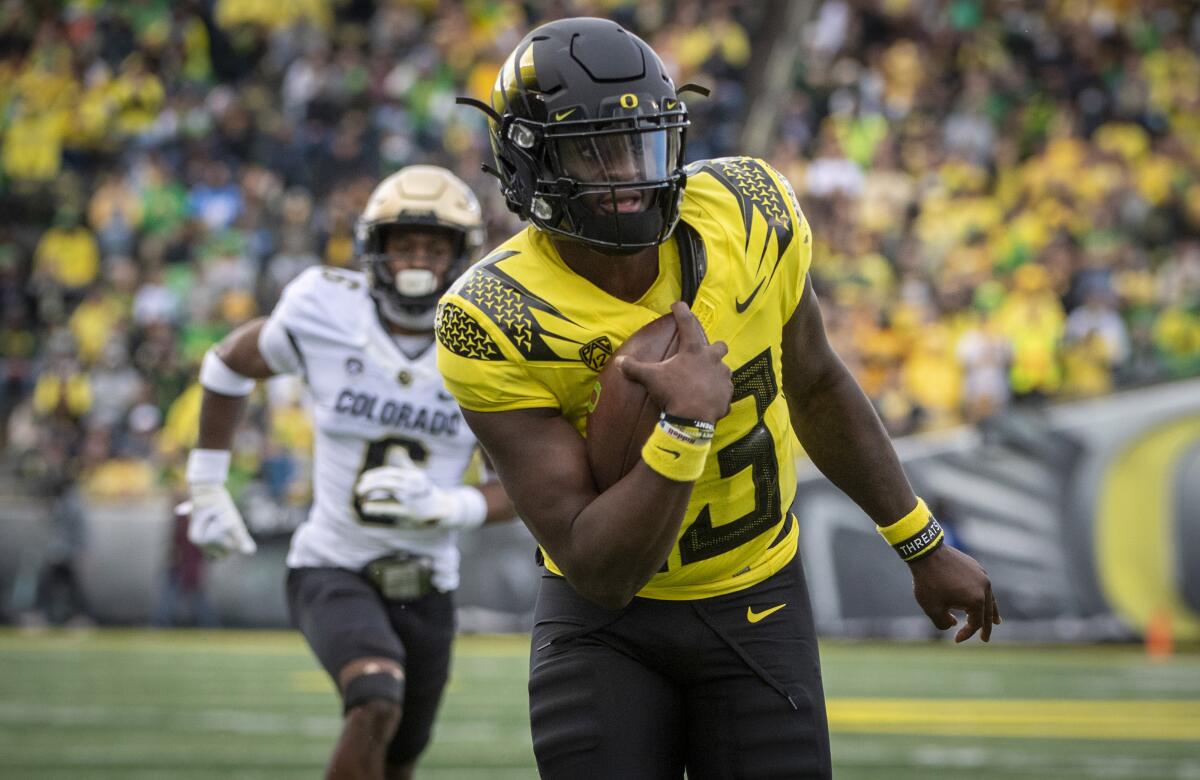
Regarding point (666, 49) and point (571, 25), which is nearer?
point (571, 25)

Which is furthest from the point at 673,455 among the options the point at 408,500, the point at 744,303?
the point at 408,500

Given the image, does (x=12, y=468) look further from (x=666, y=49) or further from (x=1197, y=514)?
(x=1197, y=514)

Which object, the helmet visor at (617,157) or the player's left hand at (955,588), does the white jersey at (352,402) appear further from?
the helmet visor at (617,157)

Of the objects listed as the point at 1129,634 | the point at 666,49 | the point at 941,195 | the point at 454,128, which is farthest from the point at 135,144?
the point at 1129,634

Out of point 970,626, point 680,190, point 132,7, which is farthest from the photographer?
point 132,7

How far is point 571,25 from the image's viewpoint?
112 inches

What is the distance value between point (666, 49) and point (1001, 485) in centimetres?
589

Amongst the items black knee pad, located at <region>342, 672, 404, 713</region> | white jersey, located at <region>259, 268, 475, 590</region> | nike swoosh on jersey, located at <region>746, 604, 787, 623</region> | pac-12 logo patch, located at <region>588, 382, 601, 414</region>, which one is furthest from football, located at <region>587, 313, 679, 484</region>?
white jersey, located at <region>259, 268, 475, 590</region>

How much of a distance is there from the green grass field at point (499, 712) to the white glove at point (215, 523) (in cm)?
177

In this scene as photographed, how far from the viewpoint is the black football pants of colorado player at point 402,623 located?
4430 mm

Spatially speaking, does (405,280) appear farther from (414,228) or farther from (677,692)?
(677,692)

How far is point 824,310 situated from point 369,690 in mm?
8099

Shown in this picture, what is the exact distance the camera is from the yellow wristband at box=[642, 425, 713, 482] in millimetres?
2506

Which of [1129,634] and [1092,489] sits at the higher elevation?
[1092,489]
